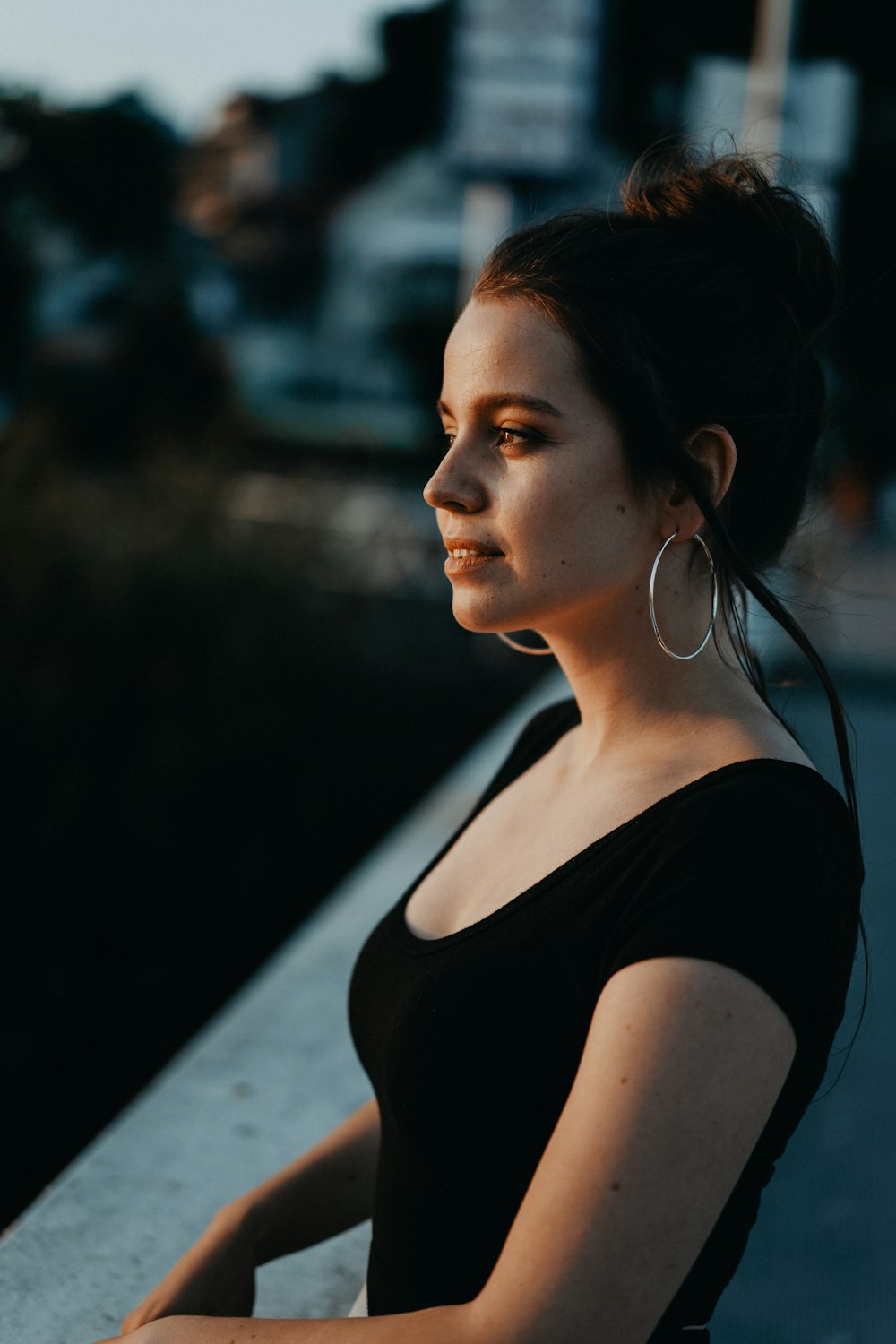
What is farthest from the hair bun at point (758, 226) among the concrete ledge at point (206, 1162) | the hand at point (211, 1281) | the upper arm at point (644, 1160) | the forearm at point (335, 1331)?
the concrete ledge at point (206, 1162)

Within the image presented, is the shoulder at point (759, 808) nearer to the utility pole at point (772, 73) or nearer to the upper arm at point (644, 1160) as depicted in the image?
the upper arm at point (644, 1160)

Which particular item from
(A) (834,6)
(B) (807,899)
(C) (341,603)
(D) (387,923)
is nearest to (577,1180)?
(B) (807,899)

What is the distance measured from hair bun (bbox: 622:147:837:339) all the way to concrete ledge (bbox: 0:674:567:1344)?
60.6 inches

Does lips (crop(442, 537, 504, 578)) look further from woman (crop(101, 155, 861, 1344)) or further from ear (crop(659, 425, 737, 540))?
ear (crop(659, 425, 737, 540))

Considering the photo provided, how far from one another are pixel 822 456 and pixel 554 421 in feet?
1.82

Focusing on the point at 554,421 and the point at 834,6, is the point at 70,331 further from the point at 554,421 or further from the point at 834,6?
the point at 554,421

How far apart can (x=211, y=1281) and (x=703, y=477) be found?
107 cm

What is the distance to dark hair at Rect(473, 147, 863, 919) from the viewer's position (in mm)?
1293

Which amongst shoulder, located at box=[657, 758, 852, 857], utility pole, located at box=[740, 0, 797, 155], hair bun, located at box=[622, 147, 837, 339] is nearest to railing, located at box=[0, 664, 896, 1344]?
hair bun, located at box=[622, 147, 837, 339]

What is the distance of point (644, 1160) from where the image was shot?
3.21 ft

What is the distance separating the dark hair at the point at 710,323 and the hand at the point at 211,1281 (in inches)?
34.7

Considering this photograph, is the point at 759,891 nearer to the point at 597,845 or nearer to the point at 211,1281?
the point at 597,845

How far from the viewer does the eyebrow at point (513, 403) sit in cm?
129

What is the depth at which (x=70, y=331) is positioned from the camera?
1480 cm
